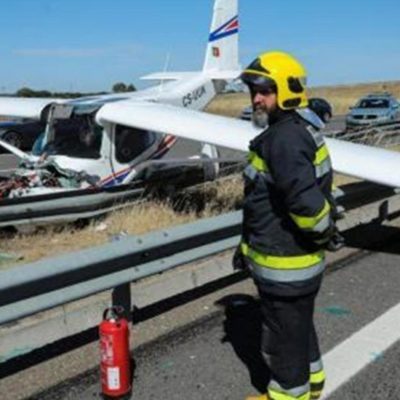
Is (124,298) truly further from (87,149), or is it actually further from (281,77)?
(87,149)

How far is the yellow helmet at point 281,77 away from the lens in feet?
11.9

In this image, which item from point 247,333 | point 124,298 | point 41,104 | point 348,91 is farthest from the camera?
point 348,91

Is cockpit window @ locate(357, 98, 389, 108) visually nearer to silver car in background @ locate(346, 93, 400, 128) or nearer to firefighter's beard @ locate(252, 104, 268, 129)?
silver car in background @ locate(346, 93, 400, 128)

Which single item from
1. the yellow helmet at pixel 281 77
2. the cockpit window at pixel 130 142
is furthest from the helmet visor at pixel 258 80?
the cockpit window at pixel 130 142

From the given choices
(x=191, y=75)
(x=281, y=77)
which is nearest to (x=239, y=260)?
(x=281, y=77)

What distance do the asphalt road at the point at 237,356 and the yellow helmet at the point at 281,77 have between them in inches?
70.3

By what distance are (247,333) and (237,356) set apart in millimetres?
488

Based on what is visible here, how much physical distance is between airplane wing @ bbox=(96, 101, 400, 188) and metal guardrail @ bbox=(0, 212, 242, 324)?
93.6 inches

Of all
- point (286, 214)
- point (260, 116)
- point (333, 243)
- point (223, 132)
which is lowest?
point (223, 132)

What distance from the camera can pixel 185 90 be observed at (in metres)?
14.5

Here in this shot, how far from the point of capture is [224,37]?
57.8 feet

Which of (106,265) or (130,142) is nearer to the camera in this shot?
(106,265)

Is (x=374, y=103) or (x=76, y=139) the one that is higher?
(x=76, y=139)

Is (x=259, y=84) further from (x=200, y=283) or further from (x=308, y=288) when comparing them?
(x=200, y=283)
